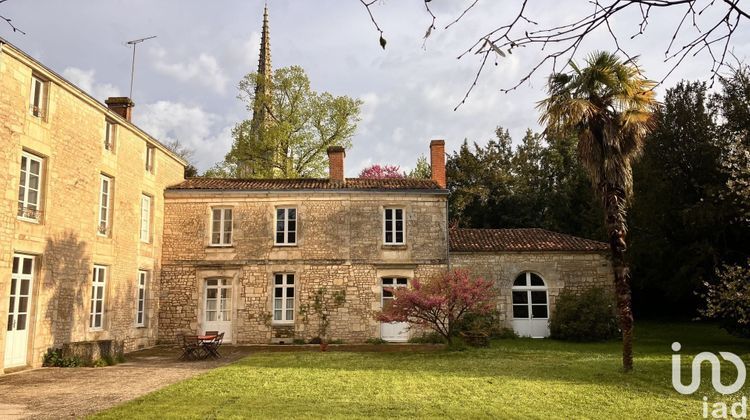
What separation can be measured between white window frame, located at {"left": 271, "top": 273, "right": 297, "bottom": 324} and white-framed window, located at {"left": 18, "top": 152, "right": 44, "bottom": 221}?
769 centimetres

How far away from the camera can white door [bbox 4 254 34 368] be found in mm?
11602

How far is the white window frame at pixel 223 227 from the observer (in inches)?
734

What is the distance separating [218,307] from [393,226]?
6369mm

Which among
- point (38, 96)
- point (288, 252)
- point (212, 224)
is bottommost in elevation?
point (288, 252)

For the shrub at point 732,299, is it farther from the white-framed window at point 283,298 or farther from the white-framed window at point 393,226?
the white-framed window at point 283,298

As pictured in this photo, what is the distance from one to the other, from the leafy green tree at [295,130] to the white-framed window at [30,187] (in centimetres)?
1513

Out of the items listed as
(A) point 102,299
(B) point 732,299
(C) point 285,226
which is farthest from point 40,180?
(B) point 732,299

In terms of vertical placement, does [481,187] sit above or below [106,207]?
above

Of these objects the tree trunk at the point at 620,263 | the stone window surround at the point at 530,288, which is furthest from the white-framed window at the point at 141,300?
the tree trunk at the point at 620,263

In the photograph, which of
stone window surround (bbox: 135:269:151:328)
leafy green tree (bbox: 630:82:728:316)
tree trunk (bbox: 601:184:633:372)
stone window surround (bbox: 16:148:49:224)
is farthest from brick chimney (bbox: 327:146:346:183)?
leafy green tree (bbox: 630:82:728:316)

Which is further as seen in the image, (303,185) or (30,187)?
(303,185)

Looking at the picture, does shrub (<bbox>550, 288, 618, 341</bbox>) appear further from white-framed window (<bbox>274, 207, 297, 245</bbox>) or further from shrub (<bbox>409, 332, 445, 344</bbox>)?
white-framed window (<bbox>274, 207, 297, 245</bbox>)

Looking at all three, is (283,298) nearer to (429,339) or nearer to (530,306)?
(429,339)

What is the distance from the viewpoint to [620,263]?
11.0 m
